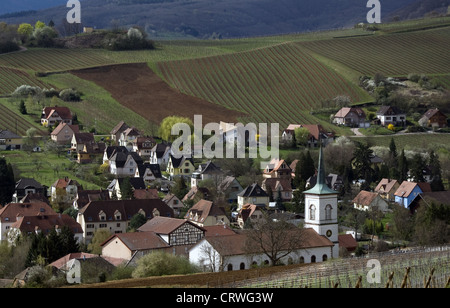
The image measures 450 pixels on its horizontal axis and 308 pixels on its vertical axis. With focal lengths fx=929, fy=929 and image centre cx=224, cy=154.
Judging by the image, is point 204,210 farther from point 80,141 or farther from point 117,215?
point 80,141

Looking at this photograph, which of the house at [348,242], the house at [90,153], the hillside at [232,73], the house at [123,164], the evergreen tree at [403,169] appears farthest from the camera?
the hillside at [232,73]

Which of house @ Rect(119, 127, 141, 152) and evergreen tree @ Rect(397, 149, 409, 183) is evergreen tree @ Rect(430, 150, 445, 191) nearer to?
evergreen tree @ Rect(397, 149, 409, 183)

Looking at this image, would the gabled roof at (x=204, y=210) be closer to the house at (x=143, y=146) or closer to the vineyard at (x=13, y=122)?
the house at (x=143, y=146)

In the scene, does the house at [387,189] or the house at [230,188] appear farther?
the house at [230,188]

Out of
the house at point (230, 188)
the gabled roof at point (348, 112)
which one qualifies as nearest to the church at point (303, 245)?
the house at point (230, 188)

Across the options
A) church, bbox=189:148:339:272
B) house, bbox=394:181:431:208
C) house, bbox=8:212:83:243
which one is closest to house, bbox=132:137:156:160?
house, bbox=394:181:431:208

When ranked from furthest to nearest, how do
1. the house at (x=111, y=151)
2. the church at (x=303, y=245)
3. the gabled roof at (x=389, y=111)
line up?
1. the gabled roof at (x=389, y=111)
2. the house at (x=111, y=151)
3. the church at (x=303, y=245)

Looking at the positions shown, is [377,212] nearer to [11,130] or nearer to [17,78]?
[11,130]
